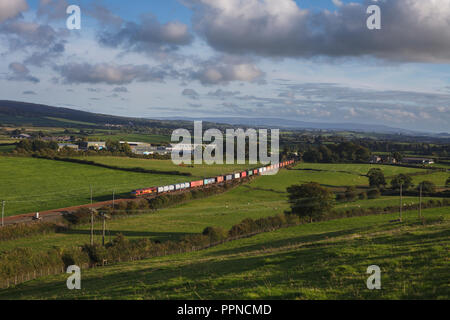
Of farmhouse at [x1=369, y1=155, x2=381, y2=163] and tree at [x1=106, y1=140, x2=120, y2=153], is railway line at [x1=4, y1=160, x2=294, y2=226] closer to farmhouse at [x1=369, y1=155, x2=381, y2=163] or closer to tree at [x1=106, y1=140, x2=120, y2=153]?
farmhouse at [x1=369, y1=155, x2=381, y2=163]

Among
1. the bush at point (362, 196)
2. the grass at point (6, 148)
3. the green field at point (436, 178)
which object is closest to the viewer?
the bush at point (362, 196)

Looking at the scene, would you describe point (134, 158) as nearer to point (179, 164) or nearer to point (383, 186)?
point (179, 164)

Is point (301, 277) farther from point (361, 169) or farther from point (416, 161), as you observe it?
point (416, 161)

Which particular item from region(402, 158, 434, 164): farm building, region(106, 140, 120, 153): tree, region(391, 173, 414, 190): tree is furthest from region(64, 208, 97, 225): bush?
region(402, 158, 434, 164): farm building

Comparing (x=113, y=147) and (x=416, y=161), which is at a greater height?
(x=113, y=147)

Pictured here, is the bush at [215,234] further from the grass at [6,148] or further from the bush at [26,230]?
the grass at [6,148]

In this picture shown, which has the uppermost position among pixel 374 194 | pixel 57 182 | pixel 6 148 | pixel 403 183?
pixel 6 148

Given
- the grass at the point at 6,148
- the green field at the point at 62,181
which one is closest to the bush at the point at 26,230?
the green field at the point at 62,181

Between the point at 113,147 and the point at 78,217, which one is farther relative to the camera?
the point at 113,147

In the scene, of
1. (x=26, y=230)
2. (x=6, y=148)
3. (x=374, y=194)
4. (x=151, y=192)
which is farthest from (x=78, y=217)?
(x=6, y=148)
